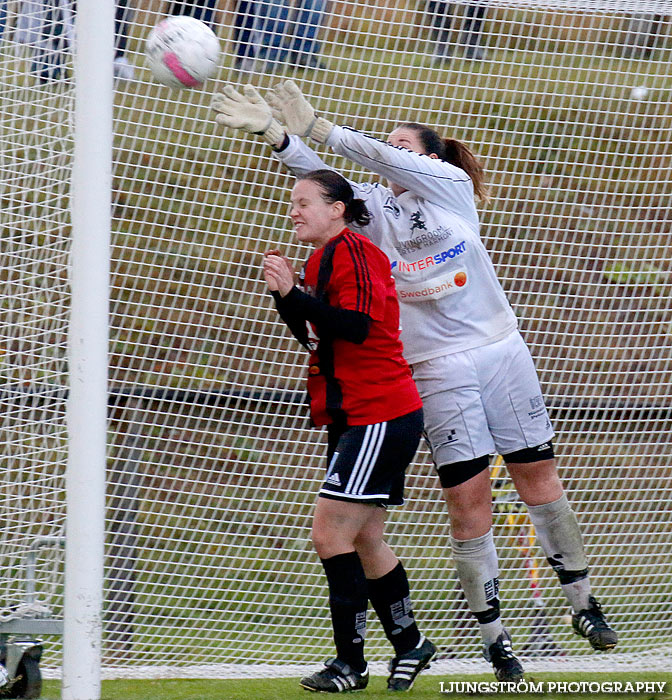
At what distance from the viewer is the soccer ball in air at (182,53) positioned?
2863 millimetres

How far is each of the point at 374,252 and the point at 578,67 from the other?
231 centimetres

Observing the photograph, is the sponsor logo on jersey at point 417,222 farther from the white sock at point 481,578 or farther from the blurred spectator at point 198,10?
the blurred spectator at point 198,10

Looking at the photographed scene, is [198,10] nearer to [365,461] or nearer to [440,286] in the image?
[440,286]

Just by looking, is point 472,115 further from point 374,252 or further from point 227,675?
point 227,675

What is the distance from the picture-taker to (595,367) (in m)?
5.38

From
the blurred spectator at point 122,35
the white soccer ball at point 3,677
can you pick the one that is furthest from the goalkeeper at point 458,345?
the white soccer ball at point 3,677

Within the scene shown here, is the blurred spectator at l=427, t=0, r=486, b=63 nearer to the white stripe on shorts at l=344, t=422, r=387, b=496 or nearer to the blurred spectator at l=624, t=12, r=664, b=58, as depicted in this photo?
the blurred spectator at l=624, t=12, r=664, b=58

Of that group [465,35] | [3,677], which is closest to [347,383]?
[3,677]

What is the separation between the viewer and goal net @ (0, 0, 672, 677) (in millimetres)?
3611

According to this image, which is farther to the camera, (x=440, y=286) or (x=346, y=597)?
(x=440, y=286)

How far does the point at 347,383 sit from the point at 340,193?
1.93ft

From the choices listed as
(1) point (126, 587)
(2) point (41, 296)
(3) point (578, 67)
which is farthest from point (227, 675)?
(3) point (578, 67)

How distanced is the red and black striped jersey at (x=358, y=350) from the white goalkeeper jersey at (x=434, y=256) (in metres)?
0.22

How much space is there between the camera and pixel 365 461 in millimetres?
2824
